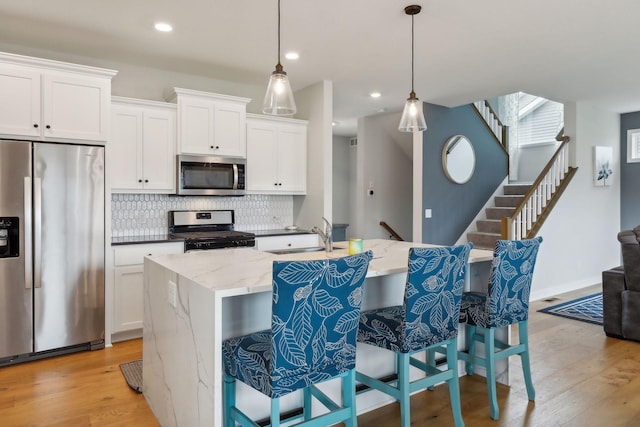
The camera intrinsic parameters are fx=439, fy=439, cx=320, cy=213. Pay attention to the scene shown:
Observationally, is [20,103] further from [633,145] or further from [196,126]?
[633,145]

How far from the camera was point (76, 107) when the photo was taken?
3.53m

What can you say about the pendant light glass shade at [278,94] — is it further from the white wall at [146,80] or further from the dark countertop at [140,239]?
the white wall at [146,80]

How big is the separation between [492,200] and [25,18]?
6.20 meters

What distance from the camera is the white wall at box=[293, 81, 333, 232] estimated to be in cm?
491

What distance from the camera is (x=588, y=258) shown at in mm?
6434

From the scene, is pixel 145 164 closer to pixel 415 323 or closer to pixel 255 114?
pixel 255 114

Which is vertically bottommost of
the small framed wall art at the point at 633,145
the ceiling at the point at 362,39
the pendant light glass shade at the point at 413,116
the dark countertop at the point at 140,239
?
the dark countertop at the point at 140,239

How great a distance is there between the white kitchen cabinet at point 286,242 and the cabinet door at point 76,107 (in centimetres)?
175

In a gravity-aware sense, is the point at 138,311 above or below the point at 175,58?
below

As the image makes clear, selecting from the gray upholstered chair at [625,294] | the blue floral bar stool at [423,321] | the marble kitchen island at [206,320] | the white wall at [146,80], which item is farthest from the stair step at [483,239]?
the blue floral bar stool at [423,321]

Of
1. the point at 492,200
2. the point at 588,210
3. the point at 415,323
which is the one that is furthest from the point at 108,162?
the point at 588,210

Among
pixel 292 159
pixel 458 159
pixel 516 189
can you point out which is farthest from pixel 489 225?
pixel 292 159

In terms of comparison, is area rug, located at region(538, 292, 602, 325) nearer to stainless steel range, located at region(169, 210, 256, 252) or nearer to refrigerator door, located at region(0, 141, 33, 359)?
stainless steel range, located at region(169, 210, 256, 252)

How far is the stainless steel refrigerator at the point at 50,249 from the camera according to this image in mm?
3264
